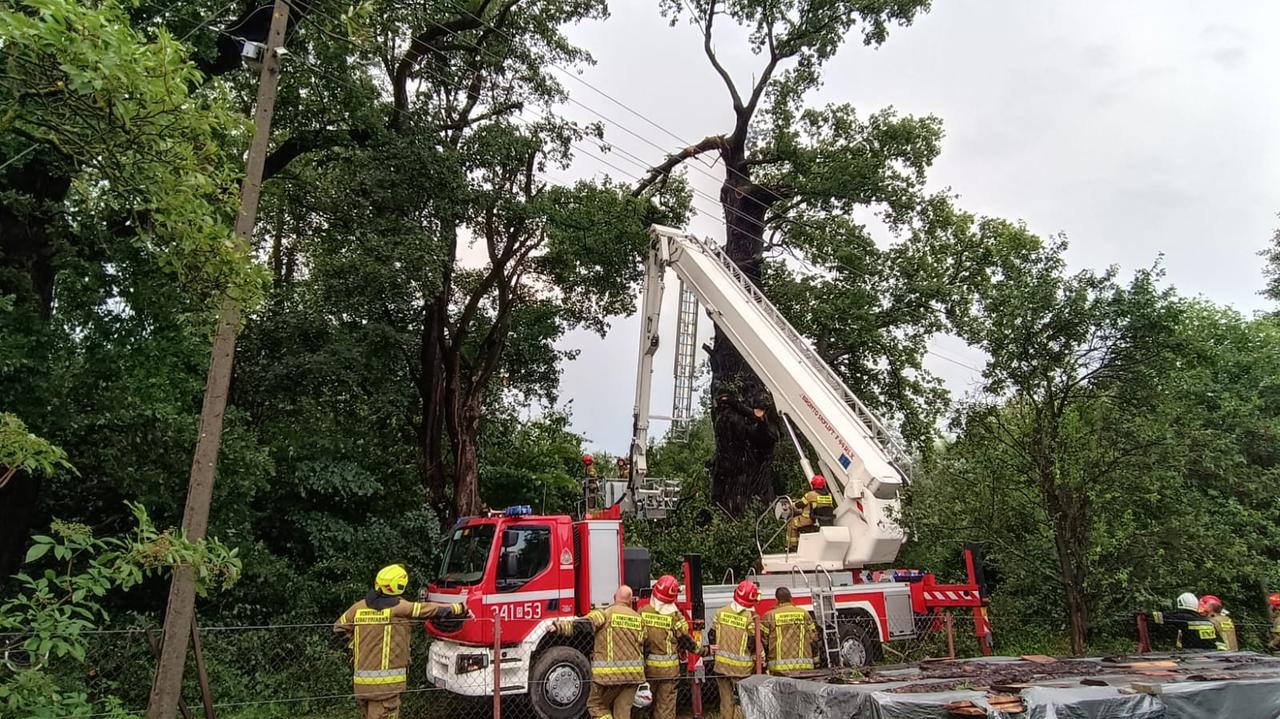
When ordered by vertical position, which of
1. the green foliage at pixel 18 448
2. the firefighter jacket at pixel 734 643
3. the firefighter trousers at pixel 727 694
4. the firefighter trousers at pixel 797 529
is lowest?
the firefighter trousers at pixel 727 694

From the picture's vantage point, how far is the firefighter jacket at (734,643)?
733 centimetres

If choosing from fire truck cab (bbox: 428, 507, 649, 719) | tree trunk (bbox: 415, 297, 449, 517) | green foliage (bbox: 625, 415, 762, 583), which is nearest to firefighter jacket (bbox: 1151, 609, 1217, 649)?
green foliage (bbox: 625, 415, 762, 583)

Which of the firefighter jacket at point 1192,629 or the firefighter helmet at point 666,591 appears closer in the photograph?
the firefighter helmet at point 666,591

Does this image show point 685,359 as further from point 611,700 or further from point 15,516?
point 15,516

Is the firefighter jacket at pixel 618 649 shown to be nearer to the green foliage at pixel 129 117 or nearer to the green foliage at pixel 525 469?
the green foliage at pixel 129 117

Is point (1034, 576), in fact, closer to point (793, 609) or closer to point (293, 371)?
point (793, 609)

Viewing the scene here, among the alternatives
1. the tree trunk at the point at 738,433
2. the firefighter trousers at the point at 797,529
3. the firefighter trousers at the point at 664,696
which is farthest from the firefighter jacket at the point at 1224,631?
the tree trunk at the point at 738,433

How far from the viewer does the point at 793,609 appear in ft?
24.8

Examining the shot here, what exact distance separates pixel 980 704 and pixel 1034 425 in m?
4.93

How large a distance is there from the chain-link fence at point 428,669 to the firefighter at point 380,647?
778 mm

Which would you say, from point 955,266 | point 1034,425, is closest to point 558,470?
point 955,266

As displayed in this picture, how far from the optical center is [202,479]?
4934mm

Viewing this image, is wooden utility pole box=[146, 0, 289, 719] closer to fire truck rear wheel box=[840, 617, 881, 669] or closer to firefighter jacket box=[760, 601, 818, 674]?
firefighter jacket box=[760, 601, 818, 674]

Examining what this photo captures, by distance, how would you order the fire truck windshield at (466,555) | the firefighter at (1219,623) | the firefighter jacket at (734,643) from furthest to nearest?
1. the fire truck windshield at (466,555)
2. the firefighter at (1219,623)
3. the firefighter jacket at (734,643)
